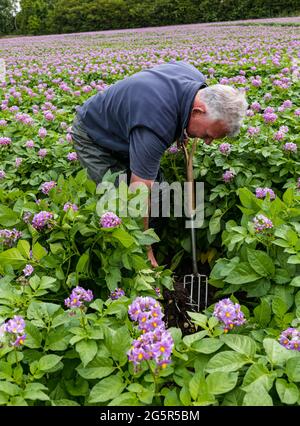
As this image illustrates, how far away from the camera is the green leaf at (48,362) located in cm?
126

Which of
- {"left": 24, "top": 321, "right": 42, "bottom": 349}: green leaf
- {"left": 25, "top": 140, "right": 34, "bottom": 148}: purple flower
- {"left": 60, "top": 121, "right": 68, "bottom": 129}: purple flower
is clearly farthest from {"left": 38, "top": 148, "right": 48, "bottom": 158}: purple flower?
{"left": 24, "top": 321, "right": 42, "bottom": 349}: green leaf

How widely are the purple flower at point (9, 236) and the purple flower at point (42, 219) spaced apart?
0.39 ft

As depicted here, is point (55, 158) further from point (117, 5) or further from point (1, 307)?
point (117, 5)

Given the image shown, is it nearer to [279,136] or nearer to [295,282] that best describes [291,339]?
[295,282]

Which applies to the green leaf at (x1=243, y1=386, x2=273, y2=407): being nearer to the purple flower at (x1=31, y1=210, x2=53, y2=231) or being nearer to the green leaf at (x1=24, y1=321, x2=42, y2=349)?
the green leaf at (x1=24, y1=321, x2=42, y2=349)

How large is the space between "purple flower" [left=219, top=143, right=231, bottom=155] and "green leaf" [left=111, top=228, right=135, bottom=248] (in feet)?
3.91

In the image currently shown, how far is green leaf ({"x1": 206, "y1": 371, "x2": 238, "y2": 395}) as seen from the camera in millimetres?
1159

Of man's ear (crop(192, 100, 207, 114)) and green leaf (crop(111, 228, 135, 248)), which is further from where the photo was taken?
man's ear (crop(192, 100, 207, 114))

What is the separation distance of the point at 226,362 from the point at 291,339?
234mm

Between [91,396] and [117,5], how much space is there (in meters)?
31.5

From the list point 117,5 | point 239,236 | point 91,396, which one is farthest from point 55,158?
point 117,5

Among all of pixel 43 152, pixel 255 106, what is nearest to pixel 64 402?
pixel 43 152

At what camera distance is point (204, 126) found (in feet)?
6.97

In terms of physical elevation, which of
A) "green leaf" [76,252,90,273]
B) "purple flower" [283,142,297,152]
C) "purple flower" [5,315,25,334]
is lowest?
"green leaf" [76,252,90,273]
